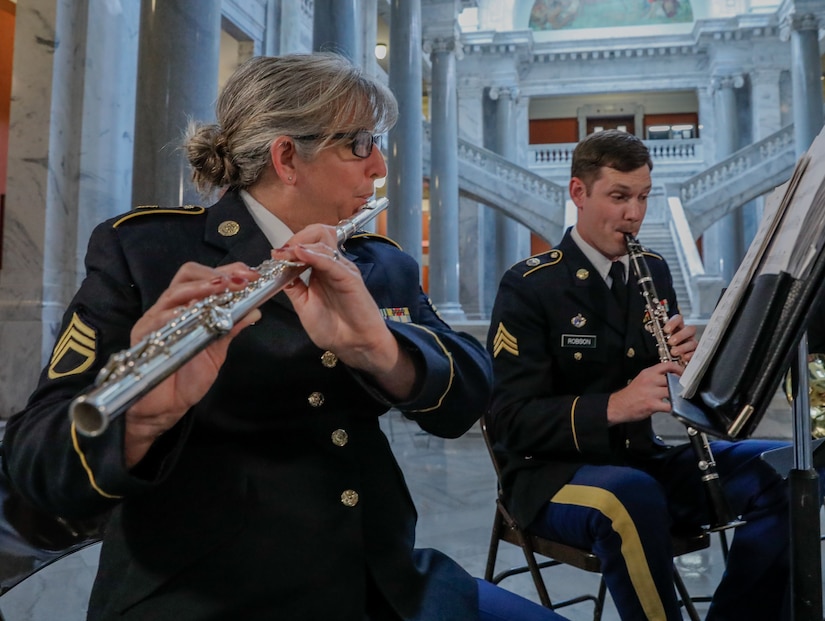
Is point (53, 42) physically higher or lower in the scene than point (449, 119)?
lower

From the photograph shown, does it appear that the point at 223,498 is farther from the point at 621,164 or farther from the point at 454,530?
the point at 454,530

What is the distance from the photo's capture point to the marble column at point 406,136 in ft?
33.0

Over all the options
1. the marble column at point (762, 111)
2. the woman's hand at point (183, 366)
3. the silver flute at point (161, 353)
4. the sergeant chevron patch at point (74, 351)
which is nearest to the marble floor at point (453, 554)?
the sergeant chevron patch at point (74, 351)

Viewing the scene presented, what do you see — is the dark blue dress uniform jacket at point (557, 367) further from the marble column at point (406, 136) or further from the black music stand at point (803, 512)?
the marble column at point (406, 136)

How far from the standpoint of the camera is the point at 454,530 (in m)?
3.71

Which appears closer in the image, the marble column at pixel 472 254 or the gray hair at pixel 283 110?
the gray hair at pixel 283 110

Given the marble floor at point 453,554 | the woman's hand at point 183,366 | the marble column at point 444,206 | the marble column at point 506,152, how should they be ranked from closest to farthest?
1. the woman's hand at point 183,366
2. the marble floor at point 453,554
3. the marble column at point 444,206
4. the marble column at point 506,152

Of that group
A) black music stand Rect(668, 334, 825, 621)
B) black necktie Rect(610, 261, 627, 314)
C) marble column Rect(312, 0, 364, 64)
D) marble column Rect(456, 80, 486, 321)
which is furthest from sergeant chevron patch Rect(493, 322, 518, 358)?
marble column Rect(456, 80, 486, 321)

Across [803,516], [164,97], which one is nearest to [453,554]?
[803,516]

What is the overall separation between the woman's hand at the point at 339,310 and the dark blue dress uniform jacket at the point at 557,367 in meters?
0.99

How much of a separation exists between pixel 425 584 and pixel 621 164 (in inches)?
62.3

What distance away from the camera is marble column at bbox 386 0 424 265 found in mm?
10070

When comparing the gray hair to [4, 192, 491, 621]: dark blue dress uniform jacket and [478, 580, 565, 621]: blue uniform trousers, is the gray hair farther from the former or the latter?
[478, 580, 565, 621]: blue uniform trousers

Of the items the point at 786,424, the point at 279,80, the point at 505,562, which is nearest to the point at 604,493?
the point at 279,80
